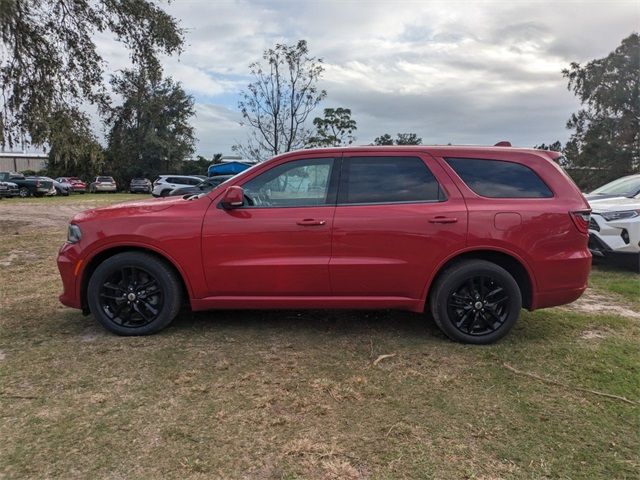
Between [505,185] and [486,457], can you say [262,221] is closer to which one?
[505,185]

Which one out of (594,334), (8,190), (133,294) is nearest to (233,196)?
(133,294)

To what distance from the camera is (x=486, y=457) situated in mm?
2746

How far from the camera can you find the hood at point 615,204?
7.60 m

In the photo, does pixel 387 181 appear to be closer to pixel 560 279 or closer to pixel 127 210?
pixel 560 279

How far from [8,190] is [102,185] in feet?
39.5

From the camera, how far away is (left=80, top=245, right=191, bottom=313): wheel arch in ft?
14.5

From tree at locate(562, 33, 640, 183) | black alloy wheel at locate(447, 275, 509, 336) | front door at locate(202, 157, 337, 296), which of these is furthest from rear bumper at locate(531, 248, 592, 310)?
tree at locate(562, 33, 640, 183)

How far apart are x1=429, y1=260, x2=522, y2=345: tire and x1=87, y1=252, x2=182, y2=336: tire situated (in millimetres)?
2338

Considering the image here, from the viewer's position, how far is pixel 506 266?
4500mm

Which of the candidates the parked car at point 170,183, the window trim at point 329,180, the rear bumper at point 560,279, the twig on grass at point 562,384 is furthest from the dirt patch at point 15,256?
the parked car at point 170,183

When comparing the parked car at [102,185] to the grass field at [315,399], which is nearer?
the grass field at [315,399]

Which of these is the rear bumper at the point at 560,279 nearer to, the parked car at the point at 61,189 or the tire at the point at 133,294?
the tire at the point at 133,294

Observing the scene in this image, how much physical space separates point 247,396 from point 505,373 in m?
1.95

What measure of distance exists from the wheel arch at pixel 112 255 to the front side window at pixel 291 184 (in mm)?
880
